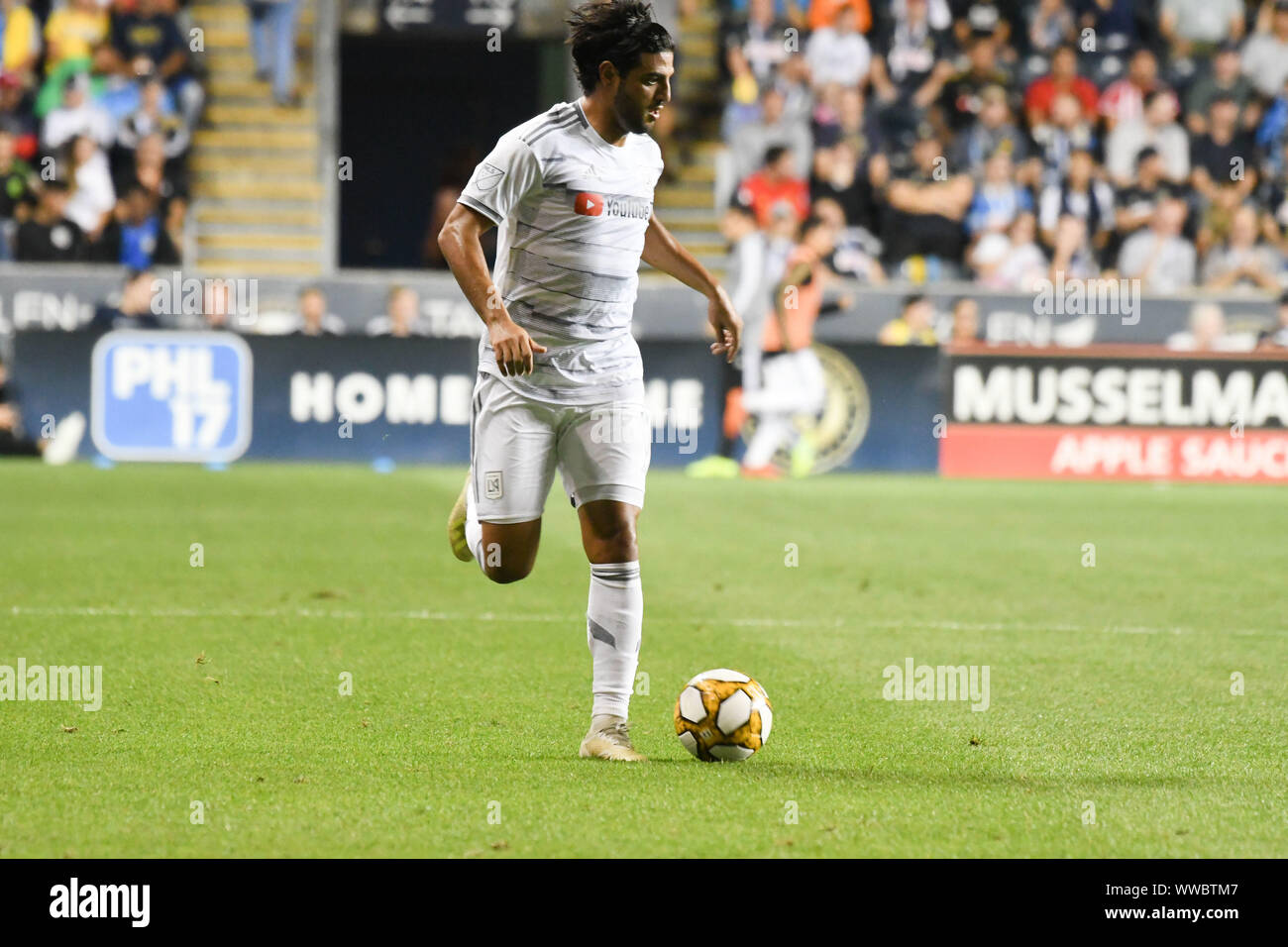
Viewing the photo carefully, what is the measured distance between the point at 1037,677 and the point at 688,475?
33.6ft

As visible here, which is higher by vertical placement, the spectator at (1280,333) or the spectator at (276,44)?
the spectator at (276,44)

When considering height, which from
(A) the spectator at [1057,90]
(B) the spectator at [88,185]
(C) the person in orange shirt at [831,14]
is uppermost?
(C) the person in orange shirt at [831,14]

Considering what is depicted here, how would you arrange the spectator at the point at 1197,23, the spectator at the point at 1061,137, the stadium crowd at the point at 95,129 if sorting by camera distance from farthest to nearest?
the spectator at the point at 1197,23 < the spectator at the point at 1061,137 < the stadium crowd at the point at 95,129

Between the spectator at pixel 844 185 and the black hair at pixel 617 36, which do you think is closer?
the black hair at pixel 617 36

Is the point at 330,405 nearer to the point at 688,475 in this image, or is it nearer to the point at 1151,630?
the point at 688,475

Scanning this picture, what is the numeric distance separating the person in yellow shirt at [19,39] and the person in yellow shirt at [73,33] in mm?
152

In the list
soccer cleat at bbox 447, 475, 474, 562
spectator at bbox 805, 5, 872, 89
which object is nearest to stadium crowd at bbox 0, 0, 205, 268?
spectator at bbox 805, 5, 872, 89

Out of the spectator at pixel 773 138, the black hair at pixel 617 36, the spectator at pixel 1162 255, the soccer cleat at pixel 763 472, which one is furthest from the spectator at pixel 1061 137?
the black hair at pixel 617 36

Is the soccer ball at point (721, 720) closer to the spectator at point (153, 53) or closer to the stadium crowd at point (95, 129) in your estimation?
the stadium crowd at point (95, 129)

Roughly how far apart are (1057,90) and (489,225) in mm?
17446

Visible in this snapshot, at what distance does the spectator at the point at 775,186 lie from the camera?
806 inches

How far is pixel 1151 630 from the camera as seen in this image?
29.6 feet

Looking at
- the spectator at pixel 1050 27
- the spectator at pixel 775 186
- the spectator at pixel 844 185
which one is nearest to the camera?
the spectator at pixel 775 186

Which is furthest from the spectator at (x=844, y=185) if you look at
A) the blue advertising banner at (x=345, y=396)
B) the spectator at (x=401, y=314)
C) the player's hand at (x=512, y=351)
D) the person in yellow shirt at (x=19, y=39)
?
the player's hand at (x=512, y=351)
